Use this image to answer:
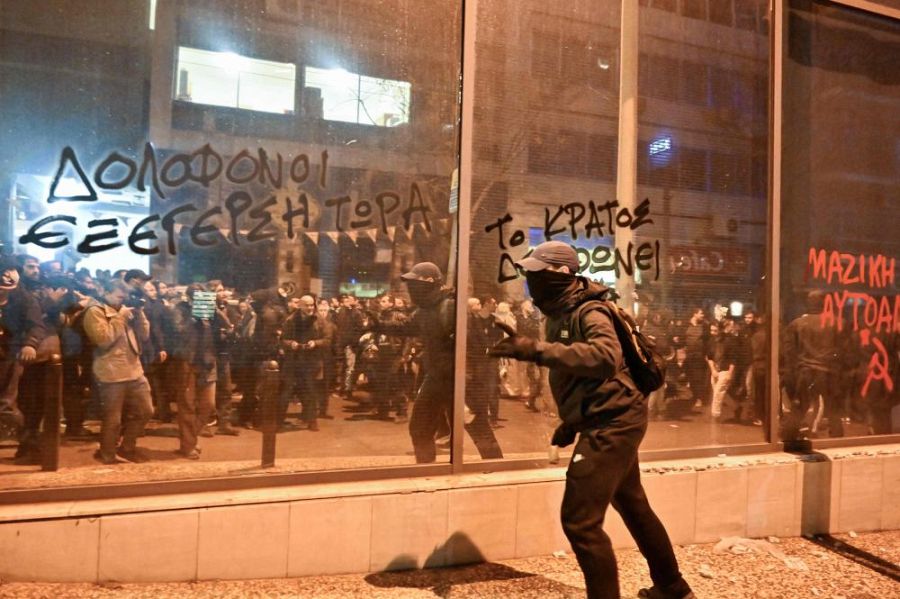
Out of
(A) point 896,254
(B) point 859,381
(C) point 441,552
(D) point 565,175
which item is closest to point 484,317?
(D) point 565,175

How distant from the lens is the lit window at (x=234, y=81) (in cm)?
434

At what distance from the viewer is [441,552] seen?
4.28 m

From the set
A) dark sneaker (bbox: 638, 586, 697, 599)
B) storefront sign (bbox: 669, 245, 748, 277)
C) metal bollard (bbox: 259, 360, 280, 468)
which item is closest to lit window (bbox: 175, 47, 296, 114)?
metal bollard (bbox: 259, 360, 280, 468)

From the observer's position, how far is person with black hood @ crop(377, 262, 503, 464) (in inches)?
185

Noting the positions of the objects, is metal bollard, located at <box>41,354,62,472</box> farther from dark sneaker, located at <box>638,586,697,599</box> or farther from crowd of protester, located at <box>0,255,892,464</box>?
dark sneaker, located at <box>638,586,697,599</box>

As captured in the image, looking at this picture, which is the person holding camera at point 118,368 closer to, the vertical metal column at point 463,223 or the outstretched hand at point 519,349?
the vertical metal column at point 463,223

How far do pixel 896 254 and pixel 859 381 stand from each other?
1227 millimetres

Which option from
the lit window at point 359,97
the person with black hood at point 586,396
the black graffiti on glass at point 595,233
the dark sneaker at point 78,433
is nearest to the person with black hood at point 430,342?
the black graffiti on glass at point 595,233

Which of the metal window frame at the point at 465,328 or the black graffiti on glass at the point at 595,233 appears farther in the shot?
the black graffiti on glass at the point at 595,233

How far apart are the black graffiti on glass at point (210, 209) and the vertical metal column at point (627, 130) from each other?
160 centimetres

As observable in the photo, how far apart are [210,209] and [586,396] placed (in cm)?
260

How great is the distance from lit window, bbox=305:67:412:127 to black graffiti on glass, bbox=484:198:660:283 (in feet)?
3.47

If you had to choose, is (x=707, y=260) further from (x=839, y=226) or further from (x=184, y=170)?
(x=184, y=170)

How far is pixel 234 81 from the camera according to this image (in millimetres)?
4445
